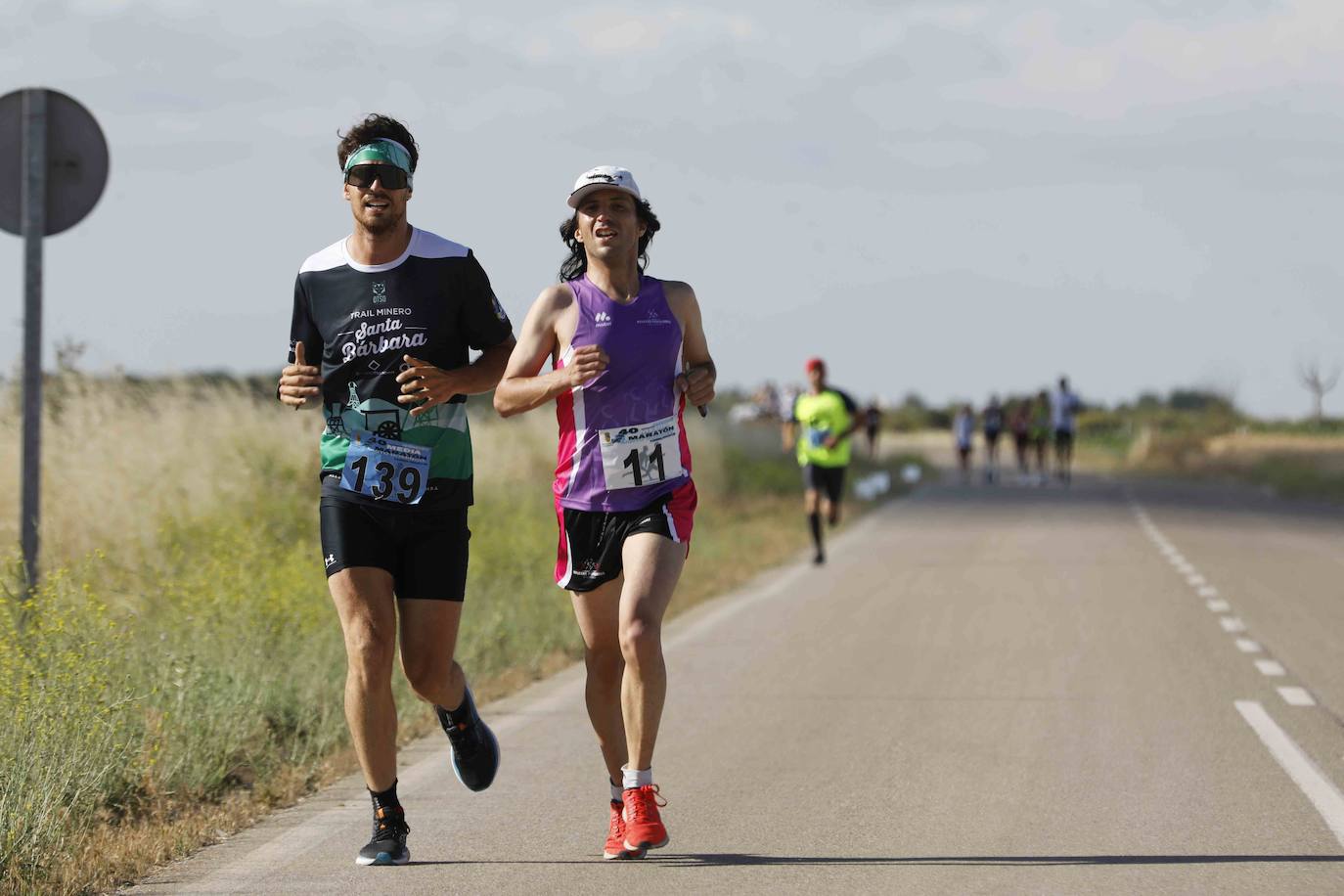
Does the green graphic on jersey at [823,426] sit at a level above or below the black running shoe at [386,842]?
above

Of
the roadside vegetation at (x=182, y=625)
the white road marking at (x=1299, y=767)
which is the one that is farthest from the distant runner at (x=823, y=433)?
the white road marking at (x=1299, y=767)

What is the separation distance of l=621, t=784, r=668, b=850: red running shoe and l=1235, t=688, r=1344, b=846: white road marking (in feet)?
7.87

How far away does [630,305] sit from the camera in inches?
256

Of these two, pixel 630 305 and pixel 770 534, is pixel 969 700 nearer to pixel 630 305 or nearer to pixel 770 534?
pixel 630 305

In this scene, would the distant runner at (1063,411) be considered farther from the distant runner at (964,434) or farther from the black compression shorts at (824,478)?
the black compression shorts at (824,478)

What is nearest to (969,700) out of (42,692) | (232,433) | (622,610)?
(622,610)

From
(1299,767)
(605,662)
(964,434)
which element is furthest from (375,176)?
(964,434)

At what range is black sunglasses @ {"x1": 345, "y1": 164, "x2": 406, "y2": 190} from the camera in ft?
20.8

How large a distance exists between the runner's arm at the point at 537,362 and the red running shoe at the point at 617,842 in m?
1.33

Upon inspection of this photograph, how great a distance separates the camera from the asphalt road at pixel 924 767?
6.38m

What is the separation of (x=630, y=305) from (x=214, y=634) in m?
3.98

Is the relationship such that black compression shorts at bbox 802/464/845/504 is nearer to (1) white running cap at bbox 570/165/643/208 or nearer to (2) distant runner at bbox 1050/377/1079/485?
(1) white running cap at bbox 570/165/643/208

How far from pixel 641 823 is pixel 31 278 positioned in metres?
4.53

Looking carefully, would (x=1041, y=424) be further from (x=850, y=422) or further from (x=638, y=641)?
(x=638, y=641)
